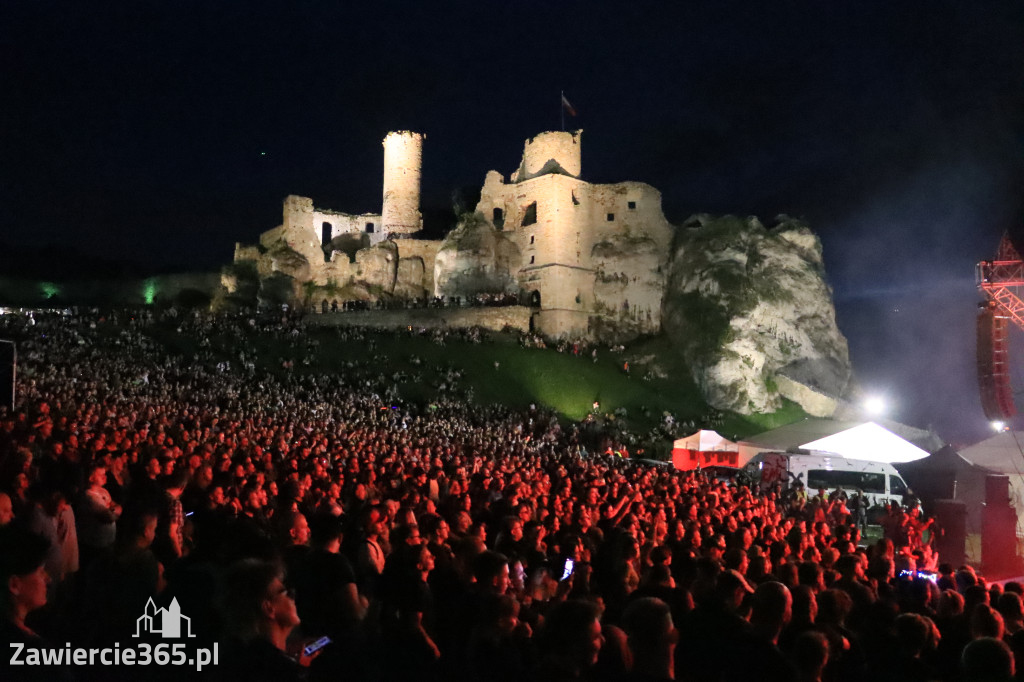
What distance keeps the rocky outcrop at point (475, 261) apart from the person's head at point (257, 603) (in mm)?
47094

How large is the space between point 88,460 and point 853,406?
4591 cm

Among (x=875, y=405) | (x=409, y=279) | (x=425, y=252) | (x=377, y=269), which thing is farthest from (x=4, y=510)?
(x=875, y=405)

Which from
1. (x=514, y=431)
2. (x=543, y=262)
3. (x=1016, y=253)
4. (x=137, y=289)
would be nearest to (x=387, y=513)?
(x=514, y=431)

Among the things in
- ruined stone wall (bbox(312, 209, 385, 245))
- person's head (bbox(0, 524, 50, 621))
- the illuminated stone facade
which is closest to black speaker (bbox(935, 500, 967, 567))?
person's head (bbox(0, 524, 50, 621))

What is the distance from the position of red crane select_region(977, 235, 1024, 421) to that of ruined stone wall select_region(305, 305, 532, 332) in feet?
82.4

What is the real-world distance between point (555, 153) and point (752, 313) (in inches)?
645

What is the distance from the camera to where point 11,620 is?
10.9 ft

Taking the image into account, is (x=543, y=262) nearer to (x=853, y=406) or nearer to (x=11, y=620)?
(x=853, y=406)

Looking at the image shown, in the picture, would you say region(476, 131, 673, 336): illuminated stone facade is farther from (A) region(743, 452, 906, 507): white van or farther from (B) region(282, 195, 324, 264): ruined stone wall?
(A) region(743, 452, 906, 507): white van

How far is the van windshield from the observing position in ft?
88.0

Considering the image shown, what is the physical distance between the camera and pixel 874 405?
50906 millimetres

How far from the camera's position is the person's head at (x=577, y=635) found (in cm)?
338

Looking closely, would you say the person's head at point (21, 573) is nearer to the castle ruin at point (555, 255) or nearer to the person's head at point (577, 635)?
the person's head at point (577, 635)

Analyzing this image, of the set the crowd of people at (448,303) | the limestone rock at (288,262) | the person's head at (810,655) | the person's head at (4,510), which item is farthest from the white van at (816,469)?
the limestone rock at (288,262)
